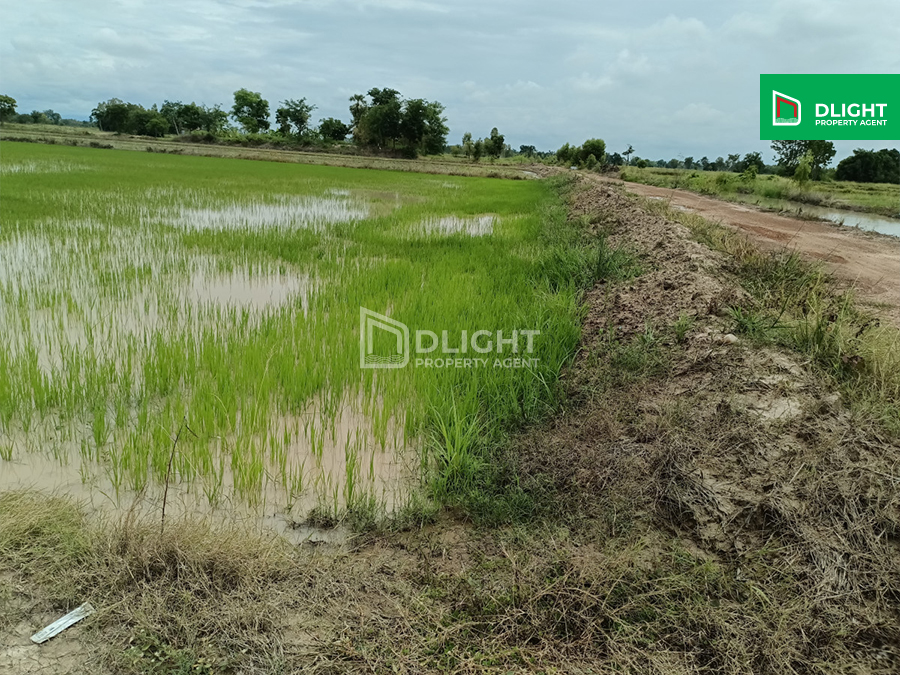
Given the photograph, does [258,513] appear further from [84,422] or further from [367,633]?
[84,422]

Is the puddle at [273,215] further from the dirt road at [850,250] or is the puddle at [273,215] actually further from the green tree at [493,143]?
the green tree at [493,143]

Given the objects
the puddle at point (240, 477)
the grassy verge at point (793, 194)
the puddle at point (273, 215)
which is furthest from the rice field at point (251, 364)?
the grassy verge at point (793, 194)

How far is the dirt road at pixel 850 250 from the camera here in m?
5.01

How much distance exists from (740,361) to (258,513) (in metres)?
2.81

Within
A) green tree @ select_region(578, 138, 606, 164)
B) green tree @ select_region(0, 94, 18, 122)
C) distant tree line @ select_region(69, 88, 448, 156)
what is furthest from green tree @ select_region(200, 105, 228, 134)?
Answer: green tree @ select_region(578, 138, 606, 164)

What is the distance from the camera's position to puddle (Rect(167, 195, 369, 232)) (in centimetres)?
830

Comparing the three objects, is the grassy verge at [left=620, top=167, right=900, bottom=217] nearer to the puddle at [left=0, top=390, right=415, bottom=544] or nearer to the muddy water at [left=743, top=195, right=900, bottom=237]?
the muddy water at [left=743, top=195, right=900, bottom=237]

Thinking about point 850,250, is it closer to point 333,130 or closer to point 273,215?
point 273,215

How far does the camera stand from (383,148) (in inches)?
1992

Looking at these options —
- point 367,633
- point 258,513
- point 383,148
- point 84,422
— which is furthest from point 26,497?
point 383,148

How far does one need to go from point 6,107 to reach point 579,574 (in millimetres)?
88454

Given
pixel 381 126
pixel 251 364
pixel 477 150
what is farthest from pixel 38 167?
pixel 477 150

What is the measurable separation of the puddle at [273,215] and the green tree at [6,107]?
7515 cm

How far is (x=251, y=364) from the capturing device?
3.22 meters
